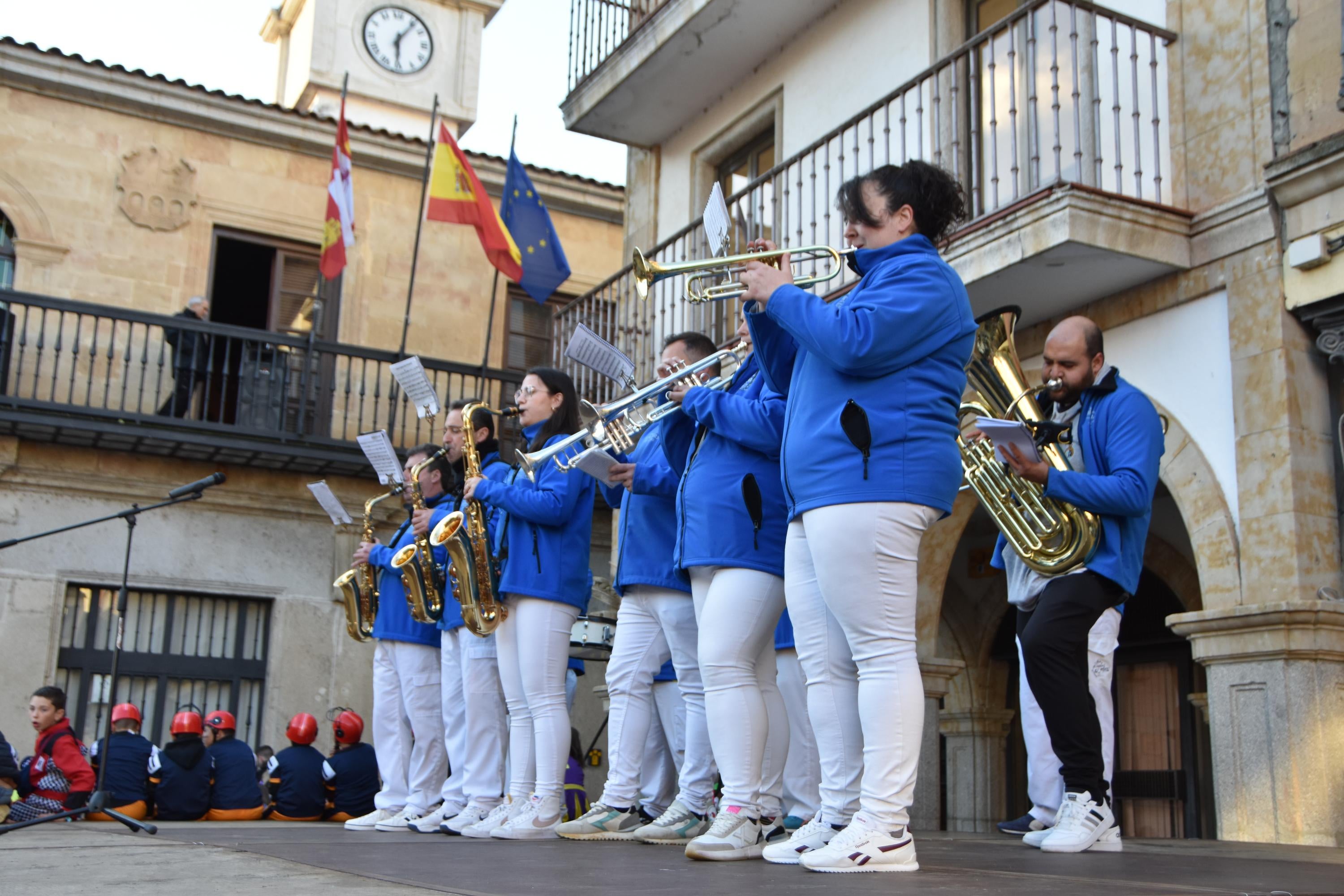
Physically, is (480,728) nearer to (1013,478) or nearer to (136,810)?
(1013,478)

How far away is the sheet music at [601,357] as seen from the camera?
5.37m

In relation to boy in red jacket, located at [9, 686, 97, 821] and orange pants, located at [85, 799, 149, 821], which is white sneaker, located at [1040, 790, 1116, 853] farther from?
orange pants, located at [85, 799, 149, 821]

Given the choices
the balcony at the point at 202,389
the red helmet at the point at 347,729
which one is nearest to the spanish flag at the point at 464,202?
the balcony at the point at 202,389

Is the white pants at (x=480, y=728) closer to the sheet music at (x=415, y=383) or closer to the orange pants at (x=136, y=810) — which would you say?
the sheet music at (x=415, y=383)

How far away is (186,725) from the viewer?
10.5 meters

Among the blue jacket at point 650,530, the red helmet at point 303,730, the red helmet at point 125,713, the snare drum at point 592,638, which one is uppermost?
the blue jacket at point 650,530

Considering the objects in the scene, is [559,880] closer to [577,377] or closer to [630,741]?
[630,741]

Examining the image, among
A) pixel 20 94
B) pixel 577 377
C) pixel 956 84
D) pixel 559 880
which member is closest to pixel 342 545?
pixel 577 377

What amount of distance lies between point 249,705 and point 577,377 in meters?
4.94

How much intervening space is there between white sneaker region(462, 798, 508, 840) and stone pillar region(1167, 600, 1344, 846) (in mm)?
3477

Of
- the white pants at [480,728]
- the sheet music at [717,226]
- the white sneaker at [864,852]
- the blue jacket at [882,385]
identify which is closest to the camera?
the white sneaker at [864,852]

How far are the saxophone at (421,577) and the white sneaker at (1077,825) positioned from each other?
3.27m

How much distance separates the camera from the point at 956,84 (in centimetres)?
898

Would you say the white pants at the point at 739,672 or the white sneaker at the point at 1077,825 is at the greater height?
the white pants at the point at 739,672
